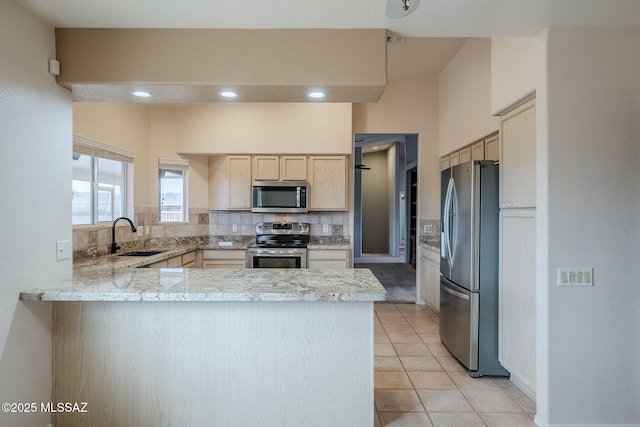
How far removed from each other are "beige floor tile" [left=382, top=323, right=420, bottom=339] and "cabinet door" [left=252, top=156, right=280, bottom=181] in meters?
2.34

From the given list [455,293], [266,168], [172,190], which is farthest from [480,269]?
[172,190]

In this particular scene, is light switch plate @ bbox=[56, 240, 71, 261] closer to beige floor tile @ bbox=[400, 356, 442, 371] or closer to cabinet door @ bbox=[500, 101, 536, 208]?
beige floor tile @ bbox=[400, 356, 442, 371]

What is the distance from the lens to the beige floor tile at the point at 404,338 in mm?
3377

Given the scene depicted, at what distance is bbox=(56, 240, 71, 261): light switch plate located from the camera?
6.54 ft

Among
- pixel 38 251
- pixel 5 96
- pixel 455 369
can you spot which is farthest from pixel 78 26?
pixel 455 369

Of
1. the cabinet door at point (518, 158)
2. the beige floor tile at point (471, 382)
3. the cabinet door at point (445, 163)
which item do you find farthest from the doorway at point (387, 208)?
the cabinet door at point (518, 158)

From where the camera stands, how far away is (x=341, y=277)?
6.66ft

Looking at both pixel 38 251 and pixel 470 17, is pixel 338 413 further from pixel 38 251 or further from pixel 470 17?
pixel 470 17

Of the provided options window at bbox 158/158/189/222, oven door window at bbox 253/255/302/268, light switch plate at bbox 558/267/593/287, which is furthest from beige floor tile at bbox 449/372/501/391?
window at bbox 158/158/189/222

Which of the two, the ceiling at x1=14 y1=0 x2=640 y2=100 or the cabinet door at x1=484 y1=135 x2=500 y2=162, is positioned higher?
the ceiling at x1=14 y1=0 x2=640 y2=100

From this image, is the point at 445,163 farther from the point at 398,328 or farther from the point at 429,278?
the point at 398,328

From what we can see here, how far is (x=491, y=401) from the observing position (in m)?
2.37

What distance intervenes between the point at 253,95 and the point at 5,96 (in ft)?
4.12

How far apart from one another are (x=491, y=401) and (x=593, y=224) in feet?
4.58
